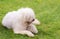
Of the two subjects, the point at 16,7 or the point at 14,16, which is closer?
the point at 14,16

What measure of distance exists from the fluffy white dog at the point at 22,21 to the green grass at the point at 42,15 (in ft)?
0.37

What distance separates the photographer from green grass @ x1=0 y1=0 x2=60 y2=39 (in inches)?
193

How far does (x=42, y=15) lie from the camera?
588cm

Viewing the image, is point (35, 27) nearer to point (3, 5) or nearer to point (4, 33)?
point (4, 33)

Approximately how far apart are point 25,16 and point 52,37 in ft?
2.27

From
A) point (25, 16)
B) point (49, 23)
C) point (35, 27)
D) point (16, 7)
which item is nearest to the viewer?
point (25, 16)

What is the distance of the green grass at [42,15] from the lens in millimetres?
4906

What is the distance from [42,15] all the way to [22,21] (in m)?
1.18

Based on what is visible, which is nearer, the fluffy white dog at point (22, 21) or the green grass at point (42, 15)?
the fluffy white dog at point (22, 21)

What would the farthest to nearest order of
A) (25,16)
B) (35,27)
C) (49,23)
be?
(49,23) → (35,27) → (25,16)

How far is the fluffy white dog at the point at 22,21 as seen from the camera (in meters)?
4.70

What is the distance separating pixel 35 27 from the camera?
5.12 m

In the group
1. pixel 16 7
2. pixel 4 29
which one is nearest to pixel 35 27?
pixel 4 29

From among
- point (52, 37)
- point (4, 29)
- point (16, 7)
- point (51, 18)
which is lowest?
point (52, 37)
